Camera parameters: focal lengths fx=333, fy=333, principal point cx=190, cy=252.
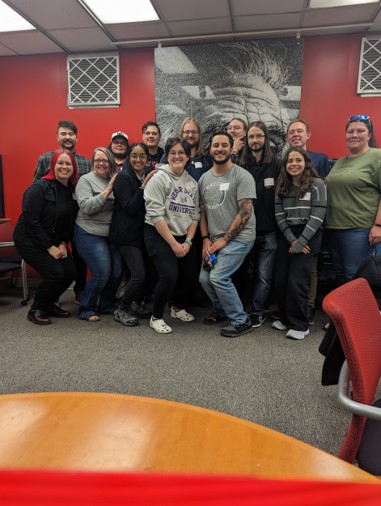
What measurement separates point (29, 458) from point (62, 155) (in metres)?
2.77

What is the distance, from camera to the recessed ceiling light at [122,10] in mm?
3133

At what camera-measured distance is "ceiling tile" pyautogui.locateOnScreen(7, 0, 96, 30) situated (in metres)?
3.11

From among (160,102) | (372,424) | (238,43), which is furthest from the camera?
(160,102)

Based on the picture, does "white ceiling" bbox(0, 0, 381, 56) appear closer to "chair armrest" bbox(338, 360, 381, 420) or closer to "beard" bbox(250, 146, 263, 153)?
"beard" bbox(250, 146, 263, 153)

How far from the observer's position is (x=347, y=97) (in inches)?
148

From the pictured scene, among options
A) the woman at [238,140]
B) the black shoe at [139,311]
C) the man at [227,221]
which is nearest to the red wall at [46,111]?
the woman at [238,140]

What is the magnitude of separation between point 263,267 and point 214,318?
64 centimetres

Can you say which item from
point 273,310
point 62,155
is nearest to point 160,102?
point 62,155

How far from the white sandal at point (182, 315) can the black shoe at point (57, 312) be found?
40.1 inches

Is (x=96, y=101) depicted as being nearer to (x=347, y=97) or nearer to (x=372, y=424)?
(x=347, y=97)

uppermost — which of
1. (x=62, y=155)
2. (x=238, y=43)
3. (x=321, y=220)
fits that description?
(x=238, y=43)

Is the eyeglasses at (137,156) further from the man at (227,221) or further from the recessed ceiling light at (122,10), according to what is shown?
the recessed ceiling light at (122,10)

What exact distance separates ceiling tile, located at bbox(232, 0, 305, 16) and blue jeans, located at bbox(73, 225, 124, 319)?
2.54m

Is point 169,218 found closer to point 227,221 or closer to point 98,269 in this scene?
point 227,221
